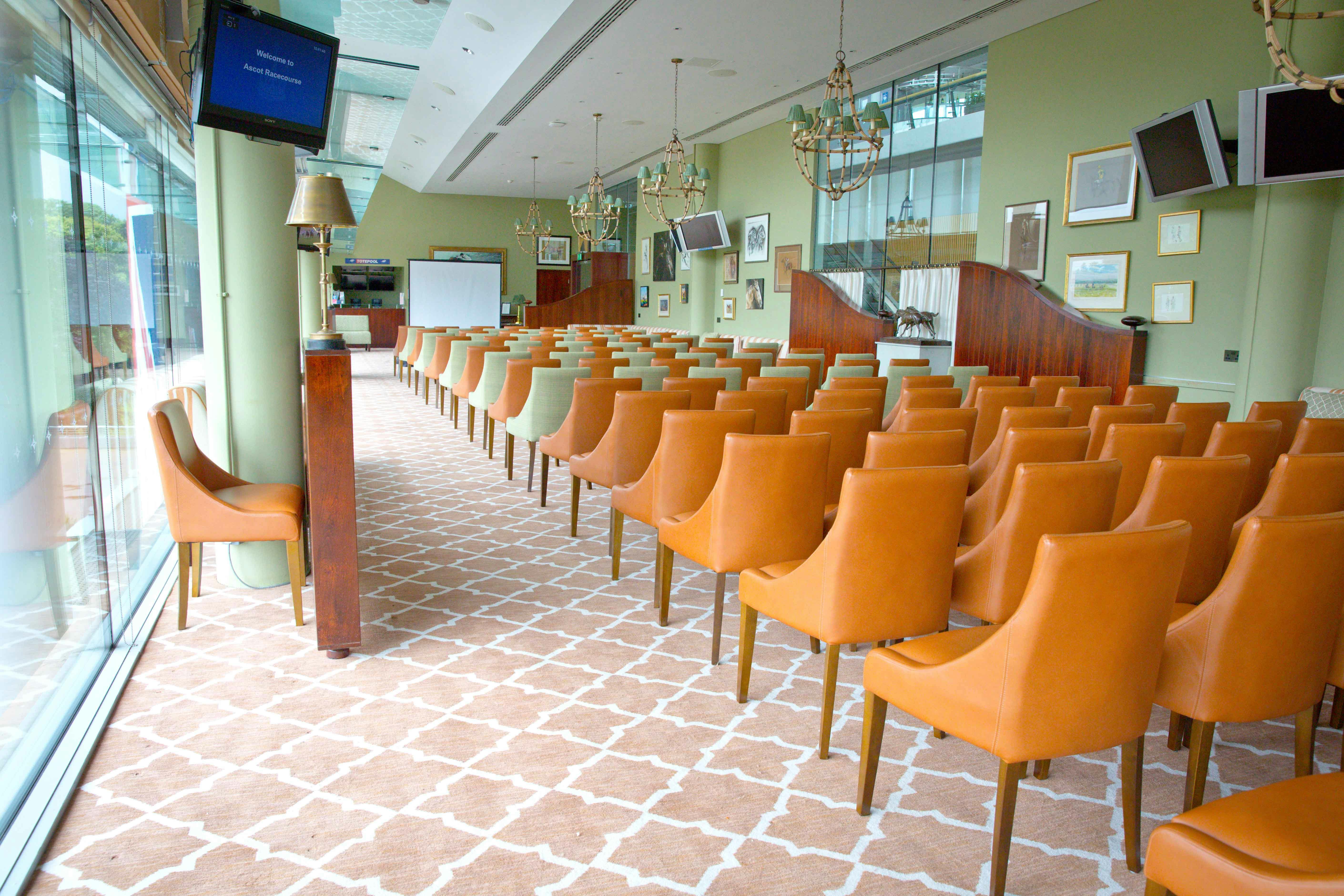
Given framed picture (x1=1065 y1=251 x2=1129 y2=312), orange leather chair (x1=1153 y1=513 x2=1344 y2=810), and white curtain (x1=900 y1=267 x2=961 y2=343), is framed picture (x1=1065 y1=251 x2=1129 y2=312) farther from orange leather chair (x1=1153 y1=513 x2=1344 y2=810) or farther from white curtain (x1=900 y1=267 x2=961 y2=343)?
orange leather chair (x1=1153 y1=513 x2=1344 y2=810)

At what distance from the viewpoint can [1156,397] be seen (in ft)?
17.1

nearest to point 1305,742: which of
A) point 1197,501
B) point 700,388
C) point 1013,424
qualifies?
point 1197,501

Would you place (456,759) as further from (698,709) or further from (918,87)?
(918,87)

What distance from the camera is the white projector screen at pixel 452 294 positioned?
21.1 metres

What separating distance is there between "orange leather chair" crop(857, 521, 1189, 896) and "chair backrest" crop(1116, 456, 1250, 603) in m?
0.78

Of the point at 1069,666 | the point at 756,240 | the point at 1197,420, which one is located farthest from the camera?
the point at 756,240

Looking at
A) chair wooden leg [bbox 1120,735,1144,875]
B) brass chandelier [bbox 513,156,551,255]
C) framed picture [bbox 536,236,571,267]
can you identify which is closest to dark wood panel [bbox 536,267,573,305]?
framed picture [bbox 536,236,571,267]

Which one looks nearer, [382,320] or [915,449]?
[915,449]

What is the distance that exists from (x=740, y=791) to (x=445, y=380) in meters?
8.08

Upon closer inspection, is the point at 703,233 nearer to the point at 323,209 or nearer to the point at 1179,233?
the point at 1179,233

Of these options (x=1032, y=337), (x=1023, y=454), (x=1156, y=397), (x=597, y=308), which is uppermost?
(x=597, y=308)

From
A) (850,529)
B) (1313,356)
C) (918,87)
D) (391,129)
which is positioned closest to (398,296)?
(391,129)

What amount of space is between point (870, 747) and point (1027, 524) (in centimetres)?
86

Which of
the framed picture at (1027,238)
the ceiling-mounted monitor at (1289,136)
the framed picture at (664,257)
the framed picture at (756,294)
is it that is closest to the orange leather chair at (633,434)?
the ceiling-mounted monitor at (1289,136)
